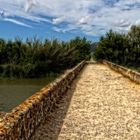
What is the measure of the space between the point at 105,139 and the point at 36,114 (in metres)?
1.62

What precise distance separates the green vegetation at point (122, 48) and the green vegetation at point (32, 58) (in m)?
15.6

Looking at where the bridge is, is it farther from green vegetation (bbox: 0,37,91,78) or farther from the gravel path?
green vegetation (bbox: 0,37,91,78)

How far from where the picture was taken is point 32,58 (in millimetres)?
54969

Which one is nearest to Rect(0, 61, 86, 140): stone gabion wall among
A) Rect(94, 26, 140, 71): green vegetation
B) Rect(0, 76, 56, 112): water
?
Rect(0, 76, 56, 112): water

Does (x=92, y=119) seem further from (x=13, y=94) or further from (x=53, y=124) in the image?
(x=13, y=94)

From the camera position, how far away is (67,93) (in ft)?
53.1

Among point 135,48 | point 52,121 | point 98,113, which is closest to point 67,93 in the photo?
point 98,113

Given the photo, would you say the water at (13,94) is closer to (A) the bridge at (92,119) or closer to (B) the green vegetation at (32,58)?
(B) the green vegetation at (32,58)

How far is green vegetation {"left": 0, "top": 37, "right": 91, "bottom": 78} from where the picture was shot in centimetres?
5178

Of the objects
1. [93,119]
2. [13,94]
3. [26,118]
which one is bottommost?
[13,94]

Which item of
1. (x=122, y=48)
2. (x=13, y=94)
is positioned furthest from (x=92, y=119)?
(x=122, y=48)

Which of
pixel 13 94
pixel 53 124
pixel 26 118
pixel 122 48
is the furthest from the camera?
pixel 122 48

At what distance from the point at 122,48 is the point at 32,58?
27144mm

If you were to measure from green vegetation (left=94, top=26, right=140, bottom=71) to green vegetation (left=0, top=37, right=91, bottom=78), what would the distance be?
51.1ft
